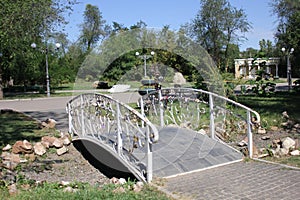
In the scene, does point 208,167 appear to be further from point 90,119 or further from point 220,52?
point 220,52

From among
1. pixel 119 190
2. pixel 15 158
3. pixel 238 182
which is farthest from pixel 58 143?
pixel 238 182

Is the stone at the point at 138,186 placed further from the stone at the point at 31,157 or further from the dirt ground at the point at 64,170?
the stone at the point at 31,157

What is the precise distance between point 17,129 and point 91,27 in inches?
150

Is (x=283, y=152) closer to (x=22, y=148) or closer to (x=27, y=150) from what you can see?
(x=27, y=150)

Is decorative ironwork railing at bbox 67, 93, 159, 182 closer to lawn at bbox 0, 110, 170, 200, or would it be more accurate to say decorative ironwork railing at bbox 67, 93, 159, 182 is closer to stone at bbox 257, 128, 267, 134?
lawn at bbox 0, 110, 170, 200

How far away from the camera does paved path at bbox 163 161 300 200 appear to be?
4.67 metres

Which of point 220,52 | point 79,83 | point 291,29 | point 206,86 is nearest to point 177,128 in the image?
point 79,83

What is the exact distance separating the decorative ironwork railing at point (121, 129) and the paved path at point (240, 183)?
2.25 feet

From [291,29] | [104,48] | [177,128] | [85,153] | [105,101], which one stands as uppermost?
[291,29]

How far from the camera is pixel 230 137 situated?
8188 mm

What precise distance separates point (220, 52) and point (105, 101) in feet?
47.0

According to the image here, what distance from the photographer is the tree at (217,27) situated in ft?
56.0

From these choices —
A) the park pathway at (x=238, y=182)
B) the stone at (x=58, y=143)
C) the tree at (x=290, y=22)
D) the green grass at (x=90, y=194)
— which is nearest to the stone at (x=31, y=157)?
the stone at (x=58, y=143)

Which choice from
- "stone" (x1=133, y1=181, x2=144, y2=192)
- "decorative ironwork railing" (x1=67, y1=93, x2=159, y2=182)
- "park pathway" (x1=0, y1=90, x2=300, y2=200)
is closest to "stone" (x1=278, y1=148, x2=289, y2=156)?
"park pathway" (x1=0, y1=90, x2=300, y2=200)
